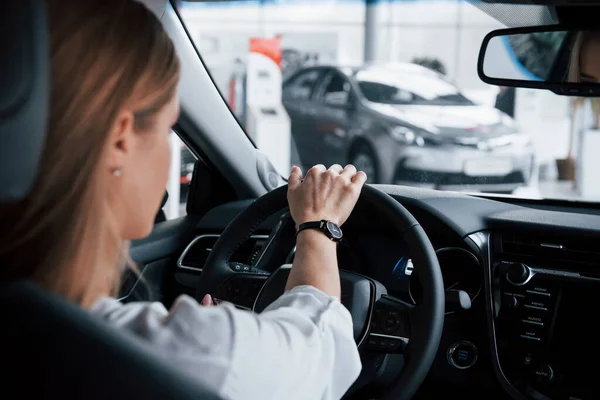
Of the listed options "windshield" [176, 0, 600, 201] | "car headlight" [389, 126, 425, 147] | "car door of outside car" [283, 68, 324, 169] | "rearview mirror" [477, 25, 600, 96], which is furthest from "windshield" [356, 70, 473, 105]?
"rearview mirror" [477, 25, 600, 96]

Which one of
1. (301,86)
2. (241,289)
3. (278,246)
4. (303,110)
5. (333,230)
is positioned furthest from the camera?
(301,86)

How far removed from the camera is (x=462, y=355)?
2250 millimetres

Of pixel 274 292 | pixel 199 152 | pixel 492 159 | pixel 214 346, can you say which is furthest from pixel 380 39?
pixel 214 346

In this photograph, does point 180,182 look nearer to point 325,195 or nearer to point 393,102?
point 325,195

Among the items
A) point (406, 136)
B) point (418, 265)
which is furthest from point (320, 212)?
point (406, 136)

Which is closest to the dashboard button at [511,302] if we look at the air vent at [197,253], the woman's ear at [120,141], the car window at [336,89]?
the air vent at [197,253]

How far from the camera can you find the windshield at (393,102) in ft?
30.0

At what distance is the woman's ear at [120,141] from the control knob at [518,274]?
4.68ft

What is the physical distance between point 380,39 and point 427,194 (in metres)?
11.2

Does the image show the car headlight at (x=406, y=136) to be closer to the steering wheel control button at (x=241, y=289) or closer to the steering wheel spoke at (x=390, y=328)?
the steering wheel control button at (x=241, y=289)

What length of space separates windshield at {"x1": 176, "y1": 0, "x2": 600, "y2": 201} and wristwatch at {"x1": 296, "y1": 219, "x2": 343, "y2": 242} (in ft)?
18.0

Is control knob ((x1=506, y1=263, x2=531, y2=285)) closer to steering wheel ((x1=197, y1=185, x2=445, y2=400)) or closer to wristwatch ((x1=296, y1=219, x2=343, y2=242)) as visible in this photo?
steering wheel ((x1=197, y1=185, x2=445, y2=400))

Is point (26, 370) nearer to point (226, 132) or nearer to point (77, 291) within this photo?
point (77, 291)

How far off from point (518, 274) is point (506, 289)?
0.18 feet
